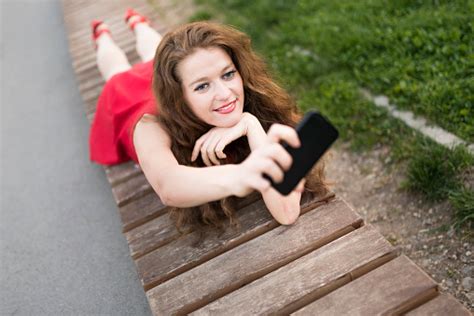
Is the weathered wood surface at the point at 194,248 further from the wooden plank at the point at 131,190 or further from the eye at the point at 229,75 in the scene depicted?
the eye at the point at 229,75

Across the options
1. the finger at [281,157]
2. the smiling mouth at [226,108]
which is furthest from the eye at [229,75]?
the finger at [281,157]

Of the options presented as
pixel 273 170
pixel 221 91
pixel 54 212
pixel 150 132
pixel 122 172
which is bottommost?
pixel 54 212

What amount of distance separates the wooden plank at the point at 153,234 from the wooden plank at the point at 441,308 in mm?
998

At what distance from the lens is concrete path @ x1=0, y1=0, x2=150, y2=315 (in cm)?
279

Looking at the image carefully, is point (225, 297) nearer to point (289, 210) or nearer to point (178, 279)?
point (178, 279)

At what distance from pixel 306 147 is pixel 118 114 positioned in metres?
1.99

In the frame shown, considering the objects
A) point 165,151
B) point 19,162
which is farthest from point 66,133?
point 165,151

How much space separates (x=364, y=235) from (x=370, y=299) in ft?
1.10

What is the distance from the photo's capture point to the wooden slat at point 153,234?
2.50 metres

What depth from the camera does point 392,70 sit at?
3.44m

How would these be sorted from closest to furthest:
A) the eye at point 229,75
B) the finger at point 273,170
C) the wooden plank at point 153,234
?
1. the finger at point 273,170
2. the eye at point 229,75
3. the wooden plank at point 153,234

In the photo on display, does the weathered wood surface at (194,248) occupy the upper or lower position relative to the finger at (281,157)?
lower

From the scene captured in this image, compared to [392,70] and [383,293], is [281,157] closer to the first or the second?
[383,293]

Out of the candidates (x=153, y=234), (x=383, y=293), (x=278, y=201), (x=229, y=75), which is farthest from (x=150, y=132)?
(x=383, y=293)
